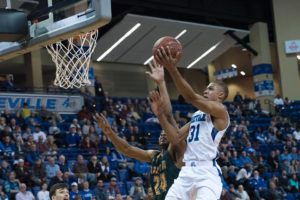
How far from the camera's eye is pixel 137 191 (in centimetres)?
1442

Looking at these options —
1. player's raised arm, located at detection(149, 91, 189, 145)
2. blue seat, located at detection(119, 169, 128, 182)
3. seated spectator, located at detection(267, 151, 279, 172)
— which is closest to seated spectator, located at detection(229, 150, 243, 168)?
seated spectator, located at detection(267, 151, 279, 172)

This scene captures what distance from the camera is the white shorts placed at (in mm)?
5422

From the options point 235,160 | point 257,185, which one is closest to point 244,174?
point 257,185

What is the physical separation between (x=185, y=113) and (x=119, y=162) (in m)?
6.30

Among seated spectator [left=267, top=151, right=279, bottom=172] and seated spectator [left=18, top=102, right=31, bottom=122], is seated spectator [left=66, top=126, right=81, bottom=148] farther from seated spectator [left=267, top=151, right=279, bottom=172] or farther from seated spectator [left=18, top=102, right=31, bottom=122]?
seated spectator [left=267, top=151, right=279, bottom=172]

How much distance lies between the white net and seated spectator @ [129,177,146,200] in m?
5.47

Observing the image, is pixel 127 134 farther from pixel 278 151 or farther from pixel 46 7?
pixel 46 7

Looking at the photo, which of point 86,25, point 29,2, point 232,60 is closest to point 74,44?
point 29,2

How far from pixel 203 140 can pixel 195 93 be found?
18.7 inches

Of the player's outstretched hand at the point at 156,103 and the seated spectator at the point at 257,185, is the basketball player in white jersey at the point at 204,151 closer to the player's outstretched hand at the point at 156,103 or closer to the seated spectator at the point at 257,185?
the player's outstretched hand at the point at 156,103

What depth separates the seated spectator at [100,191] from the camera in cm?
1362

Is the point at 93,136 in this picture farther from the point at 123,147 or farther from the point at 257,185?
the point at 123,147

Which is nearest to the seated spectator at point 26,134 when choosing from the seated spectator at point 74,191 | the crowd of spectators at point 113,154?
the crowd of spectators at point 113,154

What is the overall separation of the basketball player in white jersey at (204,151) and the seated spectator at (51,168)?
27.7ft
